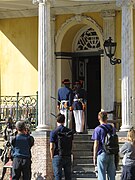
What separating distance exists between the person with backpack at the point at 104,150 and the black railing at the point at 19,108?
7.05 meters

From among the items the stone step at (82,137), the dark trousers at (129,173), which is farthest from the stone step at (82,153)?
the dark trousers at (129,173)

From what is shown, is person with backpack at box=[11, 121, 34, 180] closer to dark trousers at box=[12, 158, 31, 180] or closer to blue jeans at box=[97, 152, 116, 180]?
dark trousers at box=[12, 158, 31, 180]

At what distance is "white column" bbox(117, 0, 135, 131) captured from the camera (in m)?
19.6

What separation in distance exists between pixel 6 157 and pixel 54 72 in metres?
4.89

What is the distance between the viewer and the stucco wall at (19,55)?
23.6 metres

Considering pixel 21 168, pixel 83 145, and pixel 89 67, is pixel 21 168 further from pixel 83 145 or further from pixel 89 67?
pixel 89 67

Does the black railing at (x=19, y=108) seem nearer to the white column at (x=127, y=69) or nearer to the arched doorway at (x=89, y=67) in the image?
the arched doorway at (x=89, y=67)

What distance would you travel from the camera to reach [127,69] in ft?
64.6

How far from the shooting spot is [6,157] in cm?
1912

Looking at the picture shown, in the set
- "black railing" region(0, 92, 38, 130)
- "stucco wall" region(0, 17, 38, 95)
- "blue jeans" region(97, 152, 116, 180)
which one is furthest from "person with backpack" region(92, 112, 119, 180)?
"stucco wall" region(0, 17, 38, 95)

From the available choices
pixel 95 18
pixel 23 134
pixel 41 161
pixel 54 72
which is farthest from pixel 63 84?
pixel 23 134

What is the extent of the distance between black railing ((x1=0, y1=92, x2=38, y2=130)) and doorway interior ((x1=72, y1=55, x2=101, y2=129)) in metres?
1.99

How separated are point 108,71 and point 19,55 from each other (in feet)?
11.2

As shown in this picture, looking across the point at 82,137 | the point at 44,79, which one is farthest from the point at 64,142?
the point at 82,137
